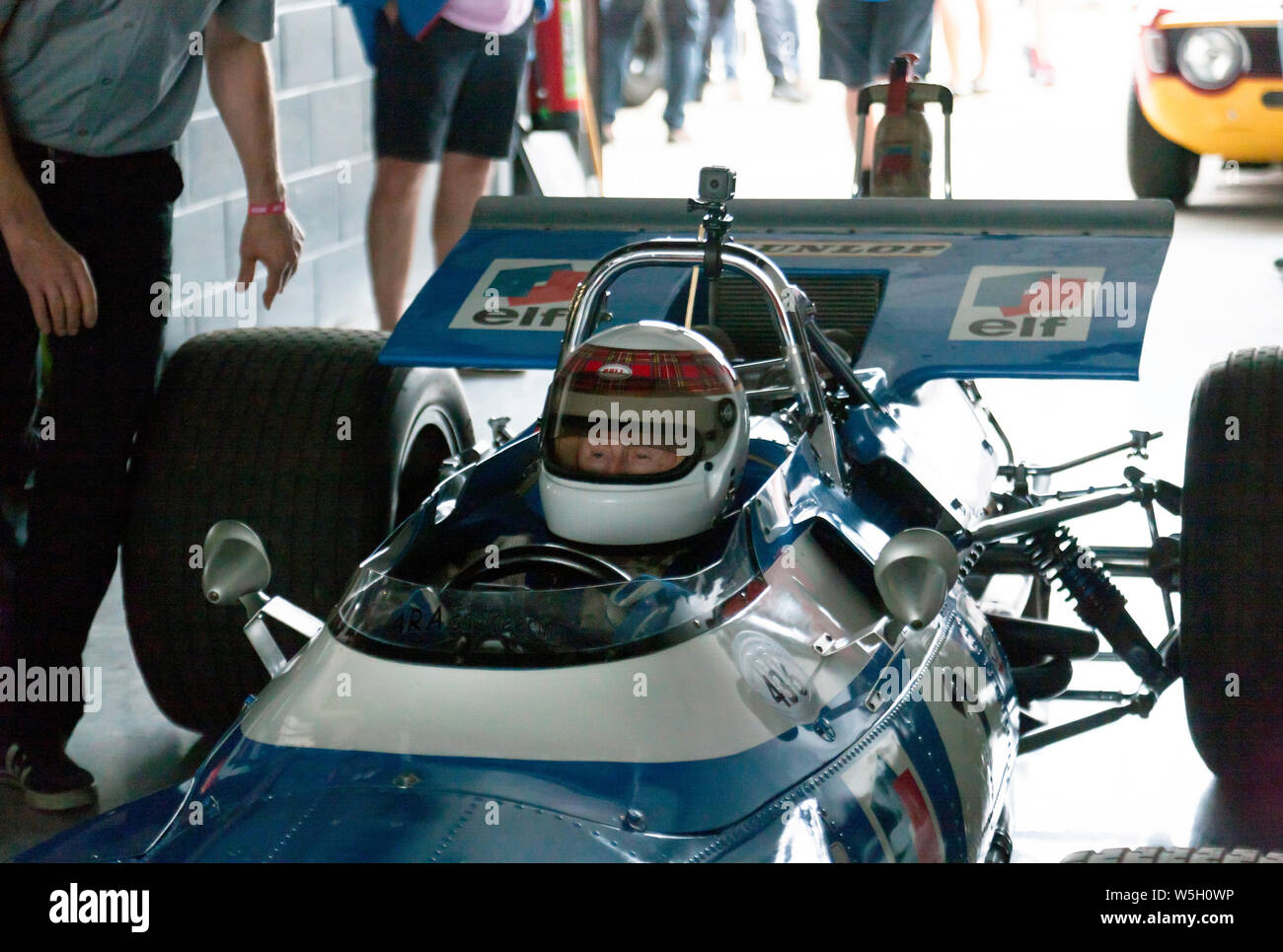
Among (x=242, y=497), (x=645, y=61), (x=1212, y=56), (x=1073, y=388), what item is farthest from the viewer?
(x=645, y=61)

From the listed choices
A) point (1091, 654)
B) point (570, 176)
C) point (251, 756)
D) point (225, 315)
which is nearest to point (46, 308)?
point (251, 756)

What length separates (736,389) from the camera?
2311mm

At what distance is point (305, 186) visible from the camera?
6.27 meters

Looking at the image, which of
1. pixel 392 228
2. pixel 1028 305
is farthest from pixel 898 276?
pixel 392 228

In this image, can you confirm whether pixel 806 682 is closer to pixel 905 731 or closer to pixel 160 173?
pixel 905 731

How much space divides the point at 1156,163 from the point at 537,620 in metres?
7.80

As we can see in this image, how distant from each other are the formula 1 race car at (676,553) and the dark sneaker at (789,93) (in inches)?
397

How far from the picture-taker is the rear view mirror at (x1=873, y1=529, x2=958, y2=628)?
2066 millimetres

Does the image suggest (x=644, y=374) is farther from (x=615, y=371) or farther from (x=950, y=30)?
(x=950, y=30)

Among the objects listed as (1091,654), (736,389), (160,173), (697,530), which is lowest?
(1091,654)

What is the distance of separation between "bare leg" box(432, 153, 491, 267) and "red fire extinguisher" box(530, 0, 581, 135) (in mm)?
1817

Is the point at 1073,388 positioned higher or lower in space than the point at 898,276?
lower

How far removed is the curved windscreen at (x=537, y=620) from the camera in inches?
79.2

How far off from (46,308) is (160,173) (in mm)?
388
